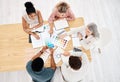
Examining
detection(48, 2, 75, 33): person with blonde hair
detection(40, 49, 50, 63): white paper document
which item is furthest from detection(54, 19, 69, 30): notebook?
detection(40, 49, 50, 63): white paper document

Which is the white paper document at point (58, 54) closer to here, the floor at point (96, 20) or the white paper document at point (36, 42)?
the white paper document at point (36, 42)

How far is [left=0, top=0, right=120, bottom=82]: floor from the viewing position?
3320mm

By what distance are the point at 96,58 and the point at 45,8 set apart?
1.43m

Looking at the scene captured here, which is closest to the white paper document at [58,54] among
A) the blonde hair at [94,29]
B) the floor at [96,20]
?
the blonde hair at [94,29]

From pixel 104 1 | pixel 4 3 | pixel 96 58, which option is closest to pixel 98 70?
pixel 96 58

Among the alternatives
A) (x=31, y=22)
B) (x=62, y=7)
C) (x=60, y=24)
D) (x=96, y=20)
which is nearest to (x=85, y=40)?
(x=60, y=24)

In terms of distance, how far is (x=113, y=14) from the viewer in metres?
3.92

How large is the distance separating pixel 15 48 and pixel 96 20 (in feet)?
5.93

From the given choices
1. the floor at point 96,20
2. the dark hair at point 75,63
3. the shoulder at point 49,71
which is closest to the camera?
the dark hair at point 75,63

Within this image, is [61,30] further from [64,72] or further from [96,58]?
[96,58]

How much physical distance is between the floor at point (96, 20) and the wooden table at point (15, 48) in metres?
0.75

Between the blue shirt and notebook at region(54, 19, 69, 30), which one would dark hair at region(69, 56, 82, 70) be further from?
notebook at region(54, 19, 69, 30)

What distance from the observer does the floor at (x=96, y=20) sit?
3320mm

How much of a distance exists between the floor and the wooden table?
0.75 m
